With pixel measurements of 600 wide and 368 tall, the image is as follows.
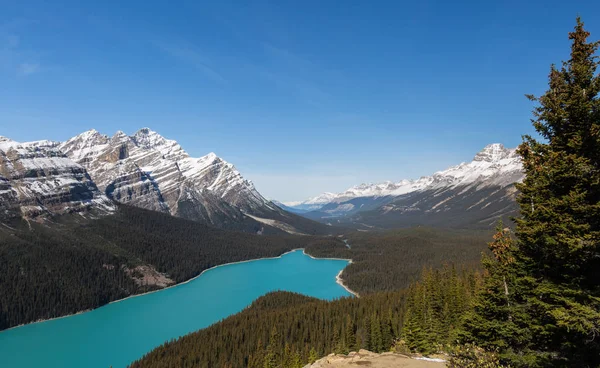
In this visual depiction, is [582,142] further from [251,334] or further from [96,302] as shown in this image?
[96,302]

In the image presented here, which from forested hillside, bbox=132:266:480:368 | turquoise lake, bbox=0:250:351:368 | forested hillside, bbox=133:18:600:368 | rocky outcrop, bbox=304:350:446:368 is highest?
forested hillside, bbox=133:18:600:368

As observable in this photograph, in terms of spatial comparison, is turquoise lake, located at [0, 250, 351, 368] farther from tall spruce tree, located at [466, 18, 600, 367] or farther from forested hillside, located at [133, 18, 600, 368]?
tall spruce tree, located at [466, 18, 600, 367]

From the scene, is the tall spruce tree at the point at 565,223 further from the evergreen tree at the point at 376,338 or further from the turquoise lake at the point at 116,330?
the turquoise lake at the point at 116,330

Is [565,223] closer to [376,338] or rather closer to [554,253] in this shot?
[554,253]

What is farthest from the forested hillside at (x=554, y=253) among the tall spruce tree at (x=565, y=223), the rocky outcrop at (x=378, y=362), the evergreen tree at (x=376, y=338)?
the evergreen tree at (x=376, y=338)

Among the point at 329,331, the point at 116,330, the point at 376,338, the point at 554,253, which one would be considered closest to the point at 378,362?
the point at 554,253

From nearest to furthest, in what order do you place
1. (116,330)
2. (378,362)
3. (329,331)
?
(378,362)
(329,331)
(116,330)

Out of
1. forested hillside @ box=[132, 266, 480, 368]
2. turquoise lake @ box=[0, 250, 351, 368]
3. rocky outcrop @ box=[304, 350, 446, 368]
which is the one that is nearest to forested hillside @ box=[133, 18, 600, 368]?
rocky outcrop @ box=[304, 350, 446, 368]
